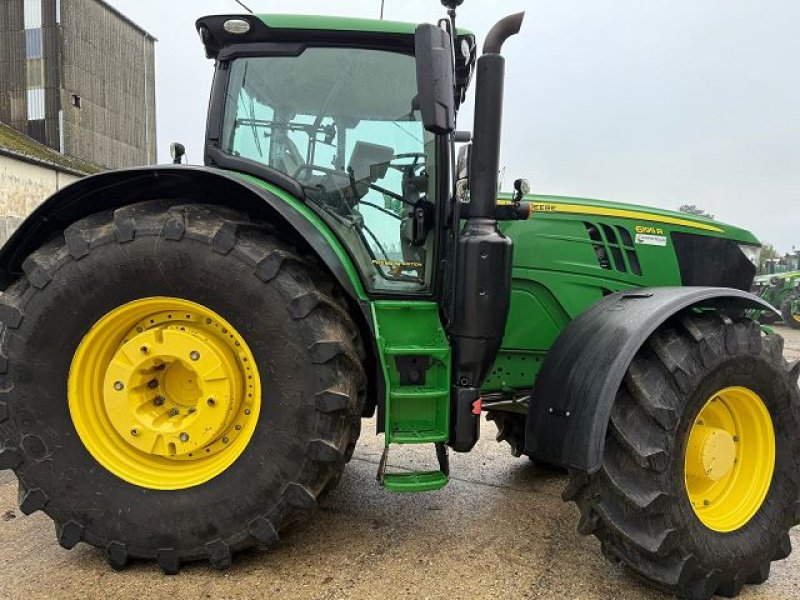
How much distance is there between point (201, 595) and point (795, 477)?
7.97 feet

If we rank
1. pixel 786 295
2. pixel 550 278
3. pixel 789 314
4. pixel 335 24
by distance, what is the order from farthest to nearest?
pixel 786 295 < pixel 789 314 < pixel 550 278 < pixel 335 24

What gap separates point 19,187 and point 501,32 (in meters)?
21.0

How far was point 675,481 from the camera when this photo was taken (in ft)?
7.29

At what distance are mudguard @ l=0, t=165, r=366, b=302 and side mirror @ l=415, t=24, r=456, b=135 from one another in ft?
2.07

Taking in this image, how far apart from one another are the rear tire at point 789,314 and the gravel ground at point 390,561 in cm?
1466

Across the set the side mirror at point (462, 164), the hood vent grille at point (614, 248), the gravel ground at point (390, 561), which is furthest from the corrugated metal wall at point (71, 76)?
the hood vent grille at point (614, 248)

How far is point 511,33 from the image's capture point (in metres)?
2.31

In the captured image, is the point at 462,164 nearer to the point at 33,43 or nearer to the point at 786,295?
the point at 786,295

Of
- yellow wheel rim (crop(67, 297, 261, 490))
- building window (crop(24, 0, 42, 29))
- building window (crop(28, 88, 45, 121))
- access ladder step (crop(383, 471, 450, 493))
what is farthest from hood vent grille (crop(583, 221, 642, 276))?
building window (crop(24, 0, 42, 29))

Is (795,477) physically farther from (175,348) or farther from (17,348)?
(17,348)

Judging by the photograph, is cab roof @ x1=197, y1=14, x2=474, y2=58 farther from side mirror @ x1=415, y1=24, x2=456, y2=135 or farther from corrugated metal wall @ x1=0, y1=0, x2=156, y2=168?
corrugated metal wall @ x1=0, y1=0, x2=156, y2=168

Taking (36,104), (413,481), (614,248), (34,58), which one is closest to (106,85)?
(34,58)

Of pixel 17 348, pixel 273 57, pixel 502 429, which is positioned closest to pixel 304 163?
pixel 273 57

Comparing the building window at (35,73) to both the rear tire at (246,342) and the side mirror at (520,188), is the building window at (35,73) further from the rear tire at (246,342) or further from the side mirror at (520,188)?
the side mirror at (520,188)
